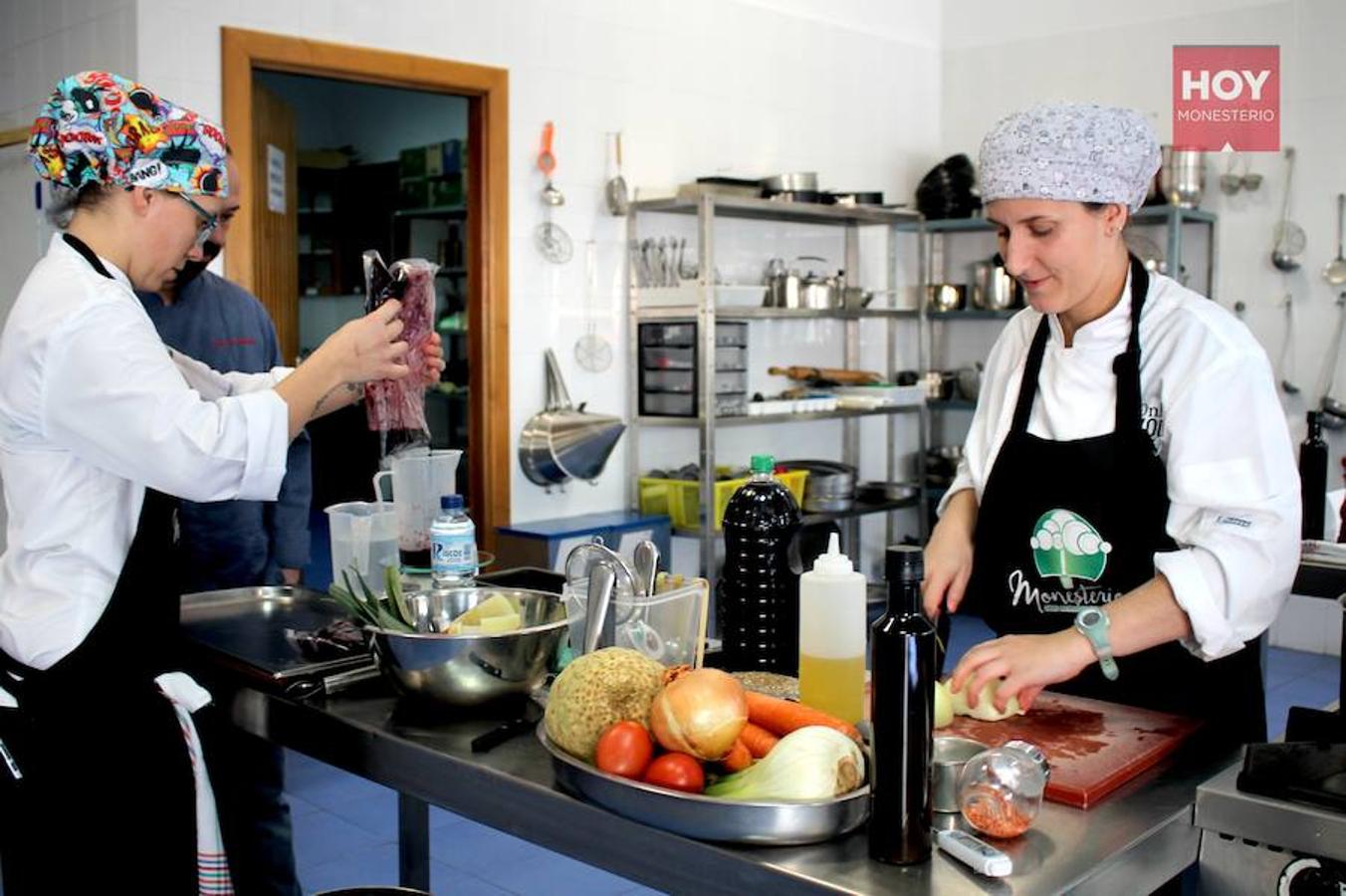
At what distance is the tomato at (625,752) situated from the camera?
1.58 metres

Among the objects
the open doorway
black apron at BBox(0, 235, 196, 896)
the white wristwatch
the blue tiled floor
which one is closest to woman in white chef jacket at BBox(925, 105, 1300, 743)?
the white wristwatch

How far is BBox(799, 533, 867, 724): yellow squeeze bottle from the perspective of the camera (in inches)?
72.7

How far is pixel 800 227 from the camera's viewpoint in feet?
23.0

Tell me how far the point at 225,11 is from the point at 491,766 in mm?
3819

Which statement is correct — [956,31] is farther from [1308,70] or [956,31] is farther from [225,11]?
[225,11]

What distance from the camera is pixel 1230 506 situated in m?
1.89

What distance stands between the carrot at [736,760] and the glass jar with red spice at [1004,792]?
26 cm

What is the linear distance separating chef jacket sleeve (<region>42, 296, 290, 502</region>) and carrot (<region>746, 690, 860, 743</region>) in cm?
91

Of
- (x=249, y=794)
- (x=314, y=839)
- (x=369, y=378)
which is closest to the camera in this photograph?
(x=369, y=378)

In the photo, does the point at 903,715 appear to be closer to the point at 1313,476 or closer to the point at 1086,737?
the point at 1086,737

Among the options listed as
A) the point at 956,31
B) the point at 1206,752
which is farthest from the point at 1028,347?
the point at 956,31

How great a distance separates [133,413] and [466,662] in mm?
622

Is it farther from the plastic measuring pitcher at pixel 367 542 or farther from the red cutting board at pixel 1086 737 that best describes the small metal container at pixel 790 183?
the red cutting board at pixel 1086 737

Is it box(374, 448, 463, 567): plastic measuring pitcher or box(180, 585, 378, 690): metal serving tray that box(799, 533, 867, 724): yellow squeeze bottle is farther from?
box(374, 448, 463, 567): plastic measuring pitcher
